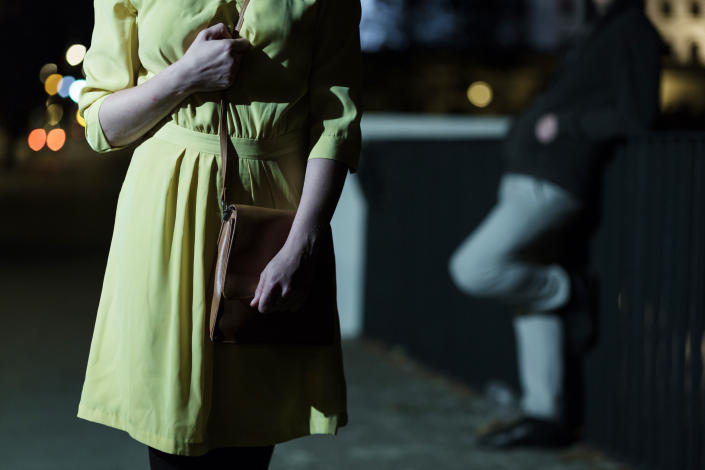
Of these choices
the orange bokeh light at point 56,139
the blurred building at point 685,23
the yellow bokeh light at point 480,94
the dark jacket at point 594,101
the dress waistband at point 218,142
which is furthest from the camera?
the blurred building at point 685,23

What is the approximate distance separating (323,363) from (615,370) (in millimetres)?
2658

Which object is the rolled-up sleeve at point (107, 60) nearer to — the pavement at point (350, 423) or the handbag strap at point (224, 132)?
the handbag strap at point (224, 132)

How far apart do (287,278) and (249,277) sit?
78 mm

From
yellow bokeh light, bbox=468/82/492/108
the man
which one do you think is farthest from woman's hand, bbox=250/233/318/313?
yellow bokeh light, bbox=468/82/492/108

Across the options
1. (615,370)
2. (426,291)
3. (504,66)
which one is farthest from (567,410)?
(504,66)

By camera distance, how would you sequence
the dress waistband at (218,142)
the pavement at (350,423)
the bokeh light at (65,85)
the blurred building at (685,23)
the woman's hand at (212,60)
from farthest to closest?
the blurred building at (685,23) < the bokeh light at (65,85) < the pavement at (350,423) < the dress waistband at (218,142) < the woman's hand at (212,60)

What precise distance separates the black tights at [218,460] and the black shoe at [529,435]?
8.55 ft

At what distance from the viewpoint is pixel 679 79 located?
70125 millimetres

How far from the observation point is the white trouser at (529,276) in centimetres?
457

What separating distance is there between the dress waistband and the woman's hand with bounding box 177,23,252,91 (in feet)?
0.37

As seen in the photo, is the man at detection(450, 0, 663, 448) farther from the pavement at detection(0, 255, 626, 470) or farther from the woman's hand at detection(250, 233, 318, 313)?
the woman's hand at detection(250, 233, 318, 313)

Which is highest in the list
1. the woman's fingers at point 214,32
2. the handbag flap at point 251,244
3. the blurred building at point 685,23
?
the blurred building at point 685,23

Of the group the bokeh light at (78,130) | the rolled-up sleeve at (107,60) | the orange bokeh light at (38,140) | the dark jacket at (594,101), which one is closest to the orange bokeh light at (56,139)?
the orange bokeh light at (38,140)

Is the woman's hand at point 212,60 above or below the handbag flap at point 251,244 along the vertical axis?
above
